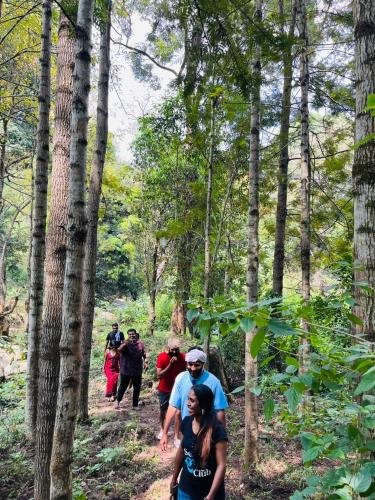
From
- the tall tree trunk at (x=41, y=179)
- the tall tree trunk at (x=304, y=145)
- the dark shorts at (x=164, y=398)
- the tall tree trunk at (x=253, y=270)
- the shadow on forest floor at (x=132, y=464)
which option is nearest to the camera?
the shadow on forest floor at (x=132, y=464)

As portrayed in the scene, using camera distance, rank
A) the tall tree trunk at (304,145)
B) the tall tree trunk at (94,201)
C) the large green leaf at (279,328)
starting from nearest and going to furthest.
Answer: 1. the large green leaf at (279,328)
2. the tall tree trunk at (304,145)
3. the tall tree trunk at (94,201)

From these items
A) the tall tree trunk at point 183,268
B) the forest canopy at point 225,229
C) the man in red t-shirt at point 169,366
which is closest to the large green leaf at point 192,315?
the forest canopy at point 225,229

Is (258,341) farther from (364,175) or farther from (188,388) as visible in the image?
(188,388)

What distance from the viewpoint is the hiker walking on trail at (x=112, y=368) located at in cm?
865

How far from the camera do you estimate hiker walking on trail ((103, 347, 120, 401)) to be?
28.4 ft

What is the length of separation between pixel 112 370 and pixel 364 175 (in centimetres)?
755

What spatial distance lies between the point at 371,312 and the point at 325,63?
1004 cm

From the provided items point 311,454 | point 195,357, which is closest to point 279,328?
point 311,454

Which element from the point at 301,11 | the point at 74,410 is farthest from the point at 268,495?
the point at 301,11

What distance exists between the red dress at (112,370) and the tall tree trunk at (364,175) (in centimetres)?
698

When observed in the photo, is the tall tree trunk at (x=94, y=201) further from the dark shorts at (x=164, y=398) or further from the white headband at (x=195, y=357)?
the white headband at (x=195, y=357)

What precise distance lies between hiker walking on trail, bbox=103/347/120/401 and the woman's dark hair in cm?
601

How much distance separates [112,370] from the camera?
873 centimetres

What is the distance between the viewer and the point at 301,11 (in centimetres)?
602
